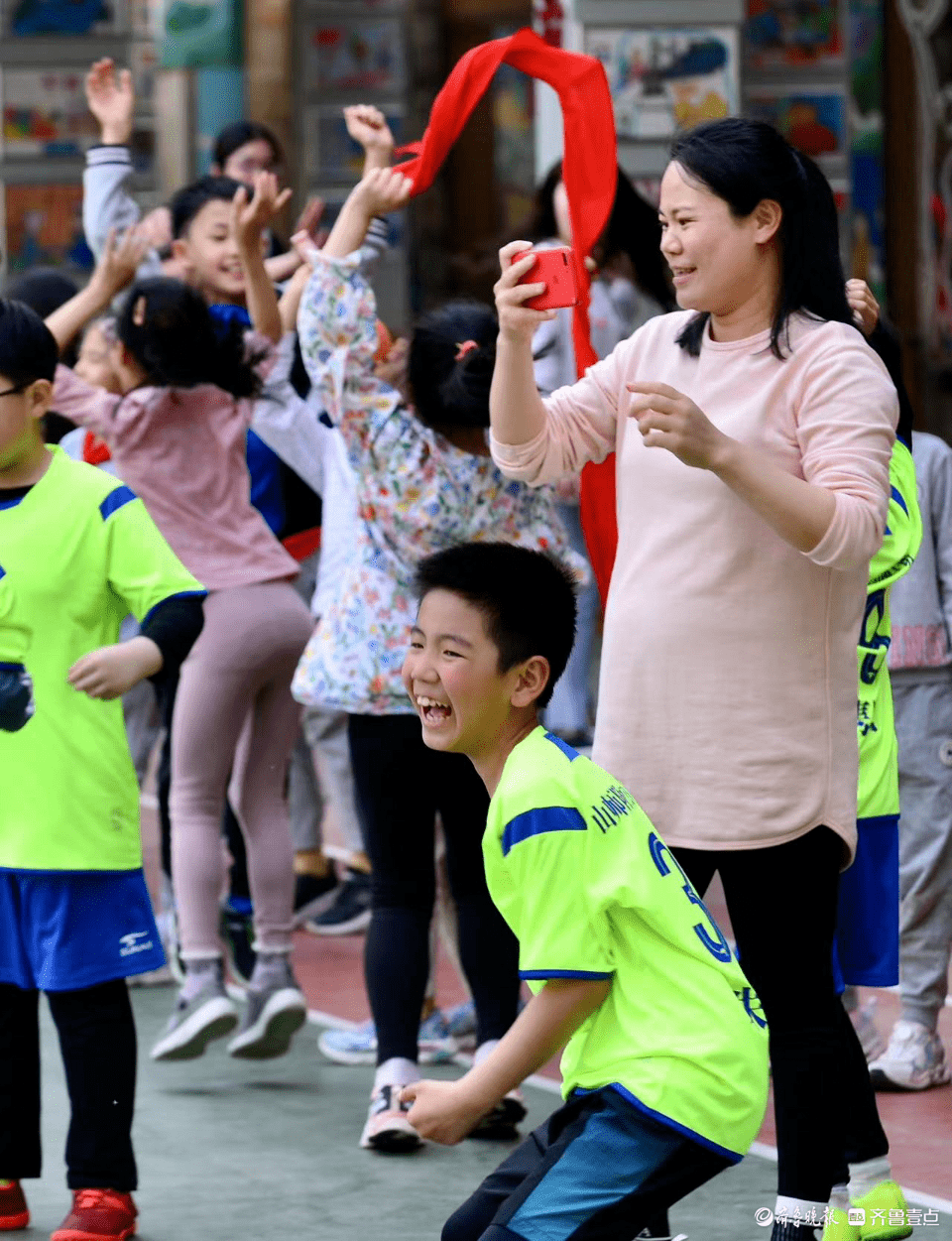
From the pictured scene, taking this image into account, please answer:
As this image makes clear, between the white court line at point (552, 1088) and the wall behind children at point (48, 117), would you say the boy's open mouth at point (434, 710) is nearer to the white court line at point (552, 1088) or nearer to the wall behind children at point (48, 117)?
the white court line at point (552, 1088)

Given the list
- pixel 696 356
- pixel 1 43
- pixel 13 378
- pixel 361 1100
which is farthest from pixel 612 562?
pixel 1 43

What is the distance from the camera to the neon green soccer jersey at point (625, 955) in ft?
9.72

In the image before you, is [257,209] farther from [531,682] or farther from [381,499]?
[531,682]

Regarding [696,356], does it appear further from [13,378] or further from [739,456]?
[13,378]

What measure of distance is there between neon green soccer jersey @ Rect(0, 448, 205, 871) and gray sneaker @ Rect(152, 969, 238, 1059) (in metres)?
1.06

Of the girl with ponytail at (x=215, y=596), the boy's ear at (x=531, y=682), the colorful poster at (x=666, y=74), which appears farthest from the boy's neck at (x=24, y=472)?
the colorful poster at (x=666, y=74)

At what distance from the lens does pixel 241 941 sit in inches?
237

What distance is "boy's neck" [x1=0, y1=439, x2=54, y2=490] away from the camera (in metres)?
4.27

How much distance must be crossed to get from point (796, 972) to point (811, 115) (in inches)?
279

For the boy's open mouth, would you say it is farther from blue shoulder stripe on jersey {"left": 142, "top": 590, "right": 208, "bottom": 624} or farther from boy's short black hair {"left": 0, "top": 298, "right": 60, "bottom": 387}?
boy's short black hair {"left": 0, "top": 298, "right": 60, "bottom": 387}

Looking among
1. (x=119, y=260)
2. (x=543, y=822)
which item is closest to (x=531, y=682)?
(x=543, y=822)

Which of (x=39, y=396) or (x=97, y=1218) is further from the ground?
(x=39, y=396)

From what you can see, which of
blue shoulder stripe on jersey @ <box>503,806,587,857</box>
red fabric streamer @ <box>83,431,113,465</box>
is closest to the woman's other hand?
blue shoulder stripe on jersey @ <box>503,806,587,857</box>

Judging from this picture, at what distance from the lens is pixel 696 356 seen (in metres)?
3.61
